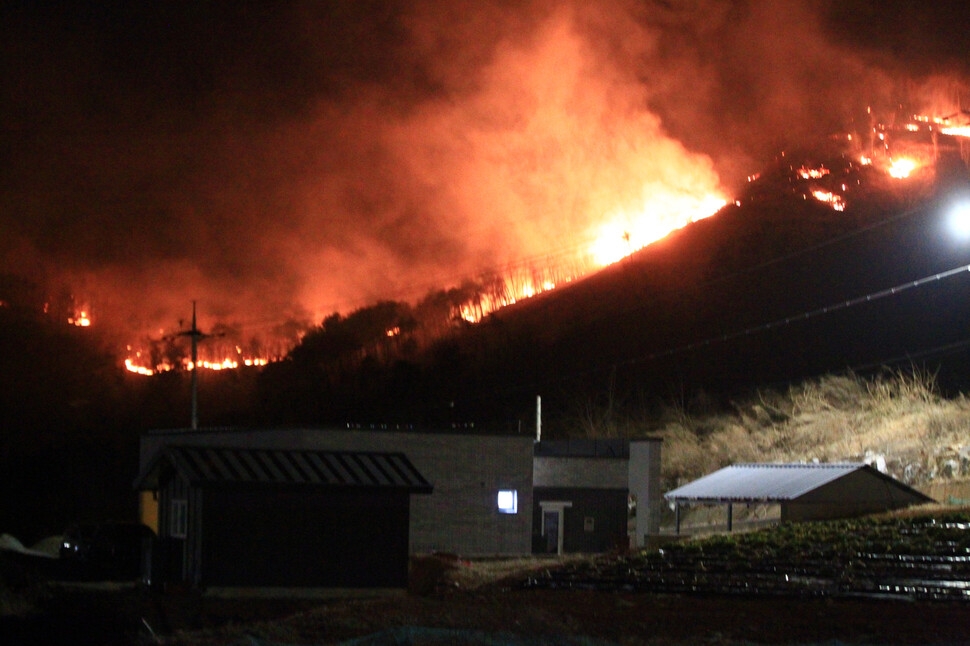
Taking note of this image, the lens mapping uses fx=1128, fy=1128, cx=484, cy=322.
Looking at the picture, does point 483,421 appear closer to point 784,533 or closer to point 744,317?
point 744,317

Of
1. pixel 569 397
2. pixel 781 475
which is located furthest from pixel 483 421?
pixel 781 475

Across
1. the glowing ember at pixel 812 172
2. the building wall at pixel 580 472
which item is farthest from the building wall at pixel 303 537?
the glowing ember at pixel 812 172

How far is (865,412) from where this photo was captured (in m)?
50.8

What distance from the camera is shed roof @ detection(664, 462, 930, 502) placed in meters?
33.7

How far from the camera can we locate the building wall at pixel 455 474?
32344mm

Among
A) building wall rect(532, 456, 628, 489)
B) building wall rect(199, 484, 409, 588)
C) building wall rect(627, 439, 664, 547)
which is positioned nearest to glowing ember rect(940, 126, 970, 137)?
building wall rect(627, 439, 664, 547)

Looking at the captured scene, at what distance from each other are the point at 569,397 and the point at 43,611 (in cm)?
6009

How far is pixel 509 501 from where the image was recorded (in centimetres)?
3409

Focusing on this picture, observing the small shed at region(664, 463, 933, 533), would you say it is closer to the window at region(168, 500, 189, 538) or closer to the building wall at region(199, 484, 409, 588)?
the building wall at region(199, 484, 409, 588)

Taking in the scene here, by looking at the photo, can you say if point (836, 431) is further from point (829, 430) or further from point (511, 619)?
point (511, 619)

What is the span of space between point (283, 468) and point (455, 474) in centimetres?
896

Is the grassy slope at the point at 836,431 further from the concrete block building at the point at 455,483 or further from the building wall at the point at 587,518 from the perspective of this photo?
the building wall at the point at 587,518

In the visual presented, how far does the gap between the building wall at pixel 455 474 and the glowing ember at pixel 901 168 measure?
8048 cm

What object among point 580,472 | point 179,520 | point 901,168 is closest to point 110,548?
point 179,520
